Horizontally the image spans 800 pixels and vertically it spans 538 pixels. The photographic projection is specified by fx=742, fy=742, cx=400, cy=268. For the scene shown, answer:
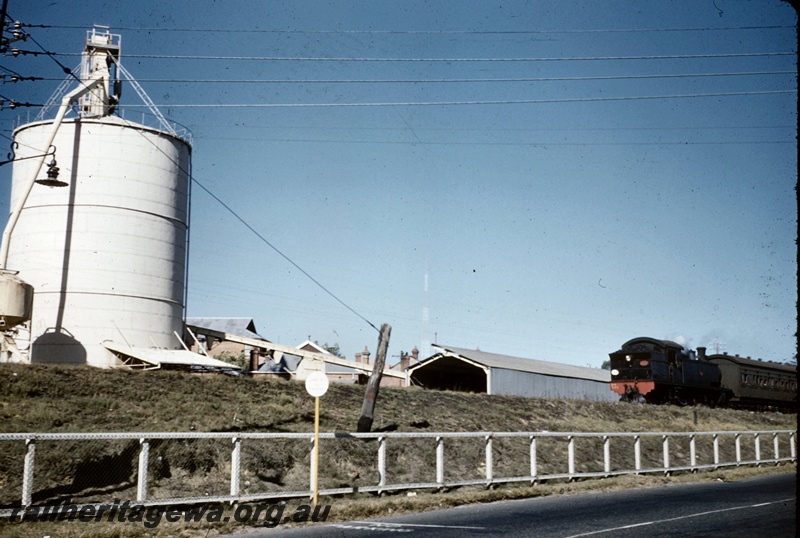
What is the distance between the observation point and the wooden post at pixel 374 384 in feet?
80.1

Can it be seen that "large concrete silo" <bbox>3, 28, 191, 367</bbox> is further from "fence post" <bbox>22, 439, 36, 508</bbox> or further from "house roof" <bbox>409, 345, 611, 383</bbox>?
"fence post" <bbox>22, 439, 36, 508</bbox>

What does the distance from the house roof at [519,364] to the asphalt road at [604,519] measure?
899 inches

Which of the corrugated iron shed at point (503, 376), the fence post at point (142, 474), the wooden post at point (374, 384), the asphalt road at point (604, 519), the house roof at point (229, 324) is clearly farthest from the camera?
the house roof at point (229, 324)

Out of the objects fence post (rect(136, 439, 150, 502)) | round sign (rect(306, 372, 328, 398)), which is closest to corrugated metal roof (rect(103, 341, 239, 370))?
round sign (rect(306, 372, 328, 398))

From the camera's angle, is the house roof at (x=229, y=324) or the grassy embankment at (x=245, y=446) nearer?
the grassy embankment at (x=245, y=446)

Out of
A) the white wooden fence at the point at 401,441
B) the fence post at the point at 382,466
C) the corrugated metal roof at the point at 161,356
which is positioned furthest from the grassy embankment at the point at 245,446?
the corrugated metal roof at the point at 161,356

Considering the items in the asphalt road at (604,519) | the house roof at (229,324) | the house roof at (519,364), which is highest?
the house roof at (229,324)

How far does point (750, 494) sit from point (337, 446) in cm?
1135

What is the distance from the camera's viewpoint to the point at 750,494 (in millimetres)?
18625

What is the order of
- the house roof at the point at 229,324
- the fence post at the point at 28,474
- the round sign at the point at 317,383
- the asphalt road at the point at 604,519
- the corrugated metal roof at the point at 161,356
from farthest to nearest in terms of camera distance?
the house roof at the point at 229,324, the corrugated metal roof at the point at 161,356, the round sign at the point at 317,383, the fence post at the point at 28,474, the asphalt road at the point at 604,519

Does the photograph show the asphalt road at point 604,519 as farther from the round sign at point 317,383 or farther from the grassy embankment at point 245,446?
the round sign at point 317,383

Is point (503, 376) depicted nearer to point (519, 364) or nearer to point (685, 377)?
point (519, 364)

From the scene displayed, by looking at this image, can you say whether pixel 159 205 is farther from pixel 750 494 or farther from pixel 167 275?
pixel 750 494

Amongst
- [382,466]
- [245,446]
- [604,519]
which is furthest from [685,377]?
[604,519]
